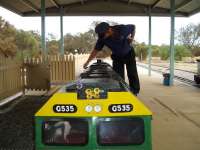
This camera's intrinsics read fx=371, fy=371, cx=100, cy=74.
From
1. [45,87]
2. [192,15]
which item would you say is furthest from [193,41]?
[45,87]

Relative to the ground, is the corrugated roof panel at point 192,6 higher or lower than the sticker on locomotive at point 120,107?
higher

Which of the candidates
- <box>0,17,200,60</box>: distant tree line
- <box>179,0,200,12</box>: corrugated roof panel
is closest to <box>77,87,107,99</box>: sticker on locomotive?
<box>179,0,200,12</box>: corrugated roof panel

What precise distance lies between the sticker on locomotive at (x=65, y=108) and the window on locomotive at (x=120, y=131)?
0.76ft

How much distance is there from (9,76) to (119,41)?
20.1 feet

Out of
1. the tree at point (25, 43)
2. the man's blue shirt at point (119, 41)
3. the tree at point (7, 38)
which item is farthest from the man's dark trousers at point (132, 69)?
the tree at point (25, 43)

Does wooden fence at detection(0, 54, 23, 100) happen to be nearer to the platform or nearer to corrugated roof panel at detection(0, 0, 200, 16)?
the platform

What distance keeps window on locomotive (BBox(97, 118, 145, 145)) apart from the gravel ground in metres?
0.84

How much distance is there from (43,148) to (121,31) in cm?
297

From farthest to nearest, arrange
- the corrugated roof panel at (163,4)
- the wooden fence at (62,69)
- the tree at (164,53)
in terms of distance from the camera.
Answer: the tree at (164,53), the corrugated roof panel at (163,4), the wooden fence at (62,69)

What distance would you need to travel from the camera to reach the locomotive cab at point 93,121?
295cm

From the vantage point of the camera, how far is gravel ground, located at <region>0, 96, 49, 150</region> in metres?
5.66

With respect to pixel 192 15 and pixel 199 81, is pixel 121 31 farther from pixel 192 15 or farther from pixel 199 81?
pixel 192 15

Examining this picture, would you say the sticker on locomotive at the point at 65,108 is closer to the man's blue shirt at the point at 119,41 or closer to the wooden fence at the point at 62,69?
the man's blue shirt at the point at 119,41

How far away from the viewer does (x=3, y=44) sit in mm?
38344
